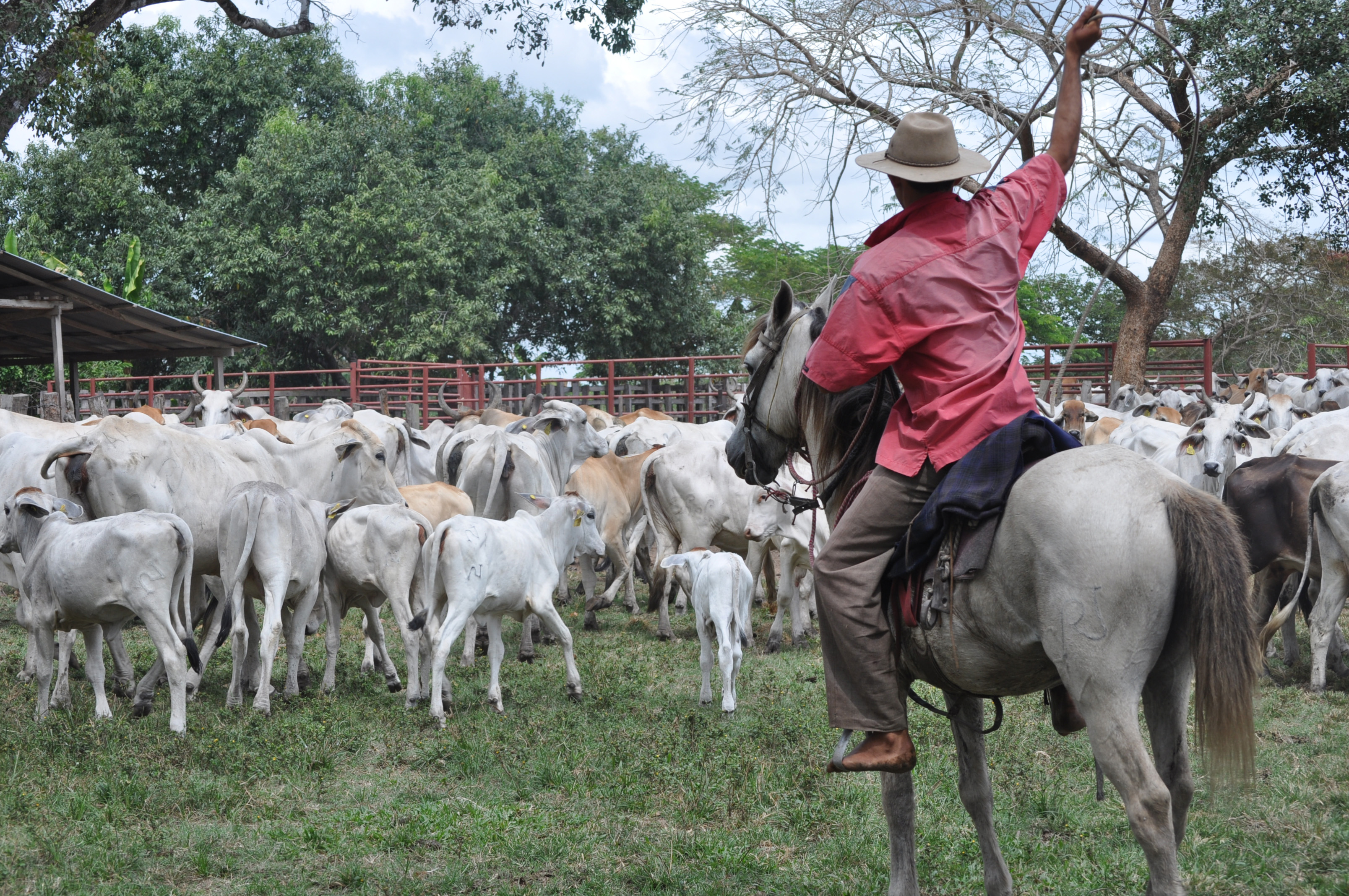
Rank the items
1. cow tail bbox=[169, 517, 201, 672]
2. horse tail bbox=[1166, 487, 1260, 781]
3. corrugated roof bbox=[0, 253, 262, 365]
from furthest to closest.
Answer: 1. corrugated roof bbox=[0, 253, 262, 365]
2. cow tail bbox=[169, 517, 201, 672]
3. horse tail bbox=[1166, 487, 1260, 781]

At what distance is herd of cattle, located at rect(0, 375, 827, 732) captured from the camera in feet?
23.5

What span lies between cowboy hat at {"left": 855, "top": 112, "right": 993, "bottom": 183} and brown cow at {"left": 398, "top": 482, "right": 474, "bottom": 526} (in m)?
6.45

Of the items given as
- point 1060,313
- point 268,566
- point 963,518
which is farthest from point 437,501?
point 1060,313

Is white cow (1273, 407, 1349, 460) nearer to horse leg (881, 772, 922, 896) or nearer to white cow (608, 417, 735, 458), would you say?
white cow (608, 417, 735, 458)

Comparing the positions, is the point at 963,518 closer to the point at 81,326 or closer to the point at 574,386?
the point at 81,326

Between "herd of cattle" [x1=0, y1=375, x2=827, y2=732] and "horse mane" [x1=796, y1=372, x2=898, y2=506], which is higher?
"horse mane" [x1=796, y1=372, x2=898, y2=506]

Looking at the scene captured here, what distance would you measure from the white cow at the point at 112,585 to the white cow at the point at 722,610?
3.23 meters

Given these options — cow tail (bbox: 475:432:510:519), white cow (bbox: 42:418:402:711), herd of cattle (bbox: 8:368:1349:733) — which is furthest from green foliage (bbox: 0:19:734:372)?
white cow (bbox: 42:418:402:711)

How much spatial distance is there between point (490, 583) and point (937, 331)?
4.64 metres

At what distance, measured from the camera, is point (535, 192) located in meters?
34.3

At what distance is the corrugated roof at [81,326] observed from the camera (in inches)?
583

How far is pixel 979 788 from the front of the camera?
418cm

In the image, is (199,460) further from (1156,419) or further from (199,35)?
(199,35)

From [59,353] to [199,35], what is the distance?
19.9 m
